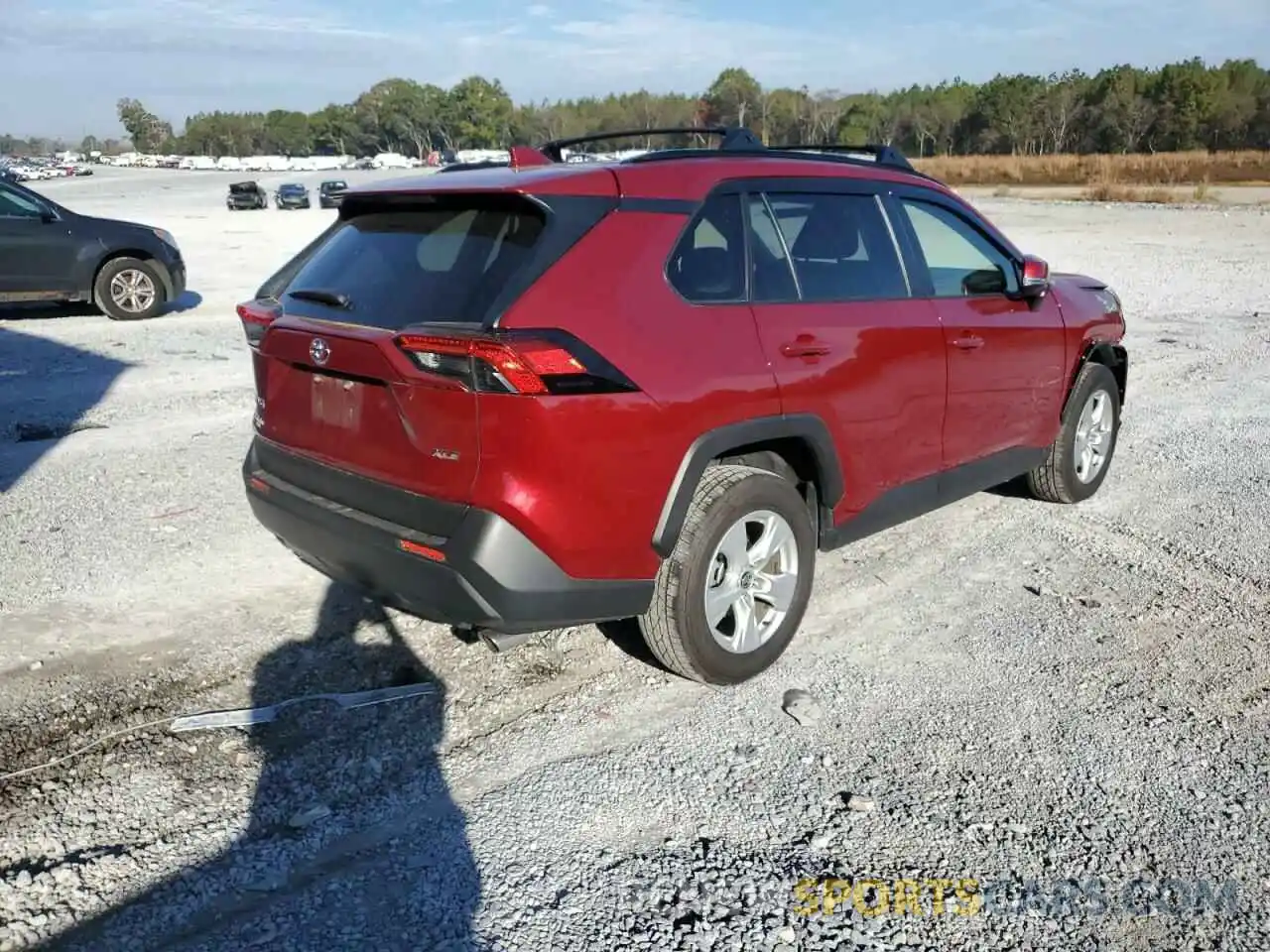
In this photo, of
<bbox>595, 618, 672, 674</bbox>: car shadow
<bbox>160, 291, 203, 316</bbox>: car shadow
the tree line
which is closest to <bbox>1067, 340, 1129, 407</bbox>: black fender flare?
<bbox>595, 618, 672, 674</bbox>: car shadow

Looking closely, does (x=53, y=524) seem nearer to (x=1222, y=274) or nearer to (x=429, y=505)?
(x=429, y=505)

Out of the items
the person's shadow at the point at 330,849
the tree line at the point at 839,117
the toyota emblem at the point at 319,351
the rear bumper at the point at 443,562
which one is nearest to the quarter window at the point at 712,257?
the rear bumper at the point at 443,562

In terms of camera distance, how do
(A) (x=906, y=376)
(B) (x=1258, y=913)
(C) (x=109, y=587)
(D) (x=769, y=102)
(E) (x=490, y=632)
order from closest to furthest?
(B) (x=1258, y=913) → (E) (x=490, y=632) → (A) (x=906, y=376) → (C) (x=109, y=587) → (D) (x=769, y=102)

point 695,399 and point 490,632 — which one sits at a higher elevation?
point 695,399

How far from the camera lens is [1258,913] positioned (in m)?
2.67

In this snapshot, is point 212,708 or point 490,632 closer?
point 490,632

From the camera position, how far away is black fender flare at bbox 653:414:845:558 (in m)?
3.39

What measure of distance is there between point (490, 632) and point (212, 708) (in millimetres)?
1112

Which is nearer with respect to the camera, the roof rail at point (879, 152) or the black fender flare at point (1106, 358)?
the roof rail at point (879, 152)

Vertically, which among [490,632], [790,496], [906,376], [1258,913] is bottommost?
[1258,913]

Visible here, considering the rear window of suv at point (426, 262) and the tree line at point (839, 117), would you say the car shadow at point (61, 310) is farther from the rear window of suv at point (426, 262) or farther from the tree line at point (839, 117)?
the tree line at point (839, 117)

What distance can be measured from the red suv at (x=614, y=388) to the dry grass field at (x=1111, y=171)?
45619 millimetres

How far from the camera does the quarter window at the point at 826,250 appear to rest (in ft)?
12.5

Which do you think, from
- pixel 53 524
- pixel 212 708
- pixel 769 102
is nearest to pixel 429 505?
pixel 212 708
